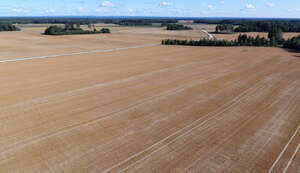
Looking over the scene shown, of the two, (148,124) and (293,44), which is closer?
(148,124)

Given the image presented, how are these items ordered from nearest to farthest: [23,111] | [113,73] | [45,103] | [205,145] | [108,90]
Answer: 1. [205,145]
2. [23,111]
3. [45,103]
4. [108,90]
5. [113,73]

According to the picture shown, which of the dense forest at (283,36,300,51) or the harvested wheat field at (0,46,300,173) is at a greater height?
the dense forest at (283,36,300,51)

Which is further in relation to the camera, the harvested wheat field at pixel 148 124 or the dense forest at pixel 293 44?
the dense forest at pixel 293 44

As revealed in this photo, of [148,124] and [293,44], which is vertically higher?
[293,44]

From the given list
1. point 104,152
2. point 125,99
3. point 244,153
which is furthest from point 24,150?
point 244,153

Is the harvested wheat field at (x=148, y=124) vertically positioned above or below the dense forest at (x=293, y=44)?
below

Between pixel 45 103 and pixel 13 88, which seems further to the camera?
pixel 13 88

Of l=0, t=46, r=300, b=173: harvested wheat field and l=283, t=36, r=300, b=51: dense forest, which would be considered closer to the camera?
l=0, t=46, r=300, b=173: harvested wheat field

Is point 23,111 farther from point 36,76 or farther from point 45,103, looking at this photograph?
point 36,76
